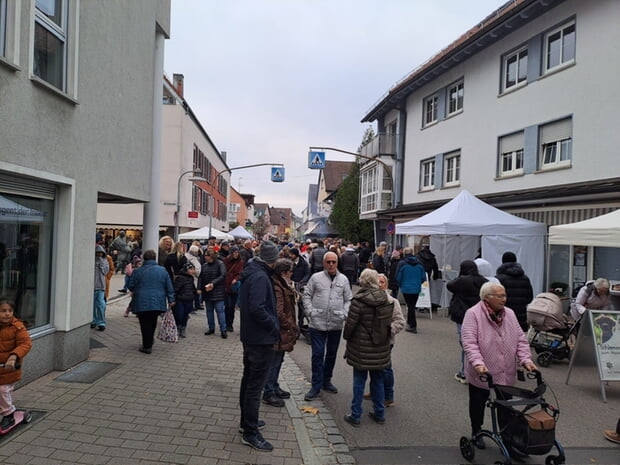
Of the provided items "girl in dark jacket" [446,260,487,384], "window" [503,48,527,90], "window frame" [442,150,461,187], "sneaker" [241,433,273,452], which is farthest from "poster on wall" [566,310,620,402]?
"window frame" [442,150,461,187]

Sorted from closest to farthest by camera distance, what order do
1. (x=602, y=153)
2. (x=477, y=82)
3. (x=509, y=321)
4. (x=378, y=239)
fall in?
1. (x=509, y=321)
2. (x=602, y=153)
3. (x=477, y=82)
4. (x=378, y=239)

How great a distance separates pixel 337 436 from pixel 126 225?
28.1 meters

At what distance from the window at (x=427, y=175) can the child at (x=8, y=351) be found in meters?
18.6

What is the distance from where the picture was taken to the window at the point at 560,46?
42.5 ft

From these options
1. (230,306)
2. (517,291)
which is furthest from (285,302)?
(230,306)

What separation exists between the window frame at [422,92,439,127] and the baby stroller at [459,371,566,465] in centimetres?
1803

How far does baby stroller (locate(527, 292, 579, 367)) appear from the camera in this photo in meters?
7.51

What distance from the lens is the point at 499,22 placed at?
49.2 ft

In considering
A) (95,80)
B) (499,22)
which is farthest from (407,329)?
(499,22)

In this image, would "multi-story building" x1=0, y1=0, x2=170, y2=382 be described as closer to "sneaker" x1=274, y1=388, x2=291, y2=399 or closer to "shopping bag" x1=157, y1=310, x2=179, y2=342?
"shopping bag" x1=157, y1=310, x2=179, y2=342

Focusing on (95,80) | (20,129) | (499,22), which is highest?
(499,22)

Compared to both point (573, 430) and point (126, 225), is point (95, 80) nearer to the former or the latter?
point (573, 430)

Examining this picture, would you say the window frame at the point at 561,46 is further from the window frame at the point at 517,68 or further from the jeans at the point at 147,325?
the jeans at the point at 147,325

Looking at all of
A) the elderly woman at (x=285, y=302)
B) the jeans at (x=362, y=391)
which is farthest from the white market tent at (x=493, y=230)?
the elderly woman at (x=285, y=302)
